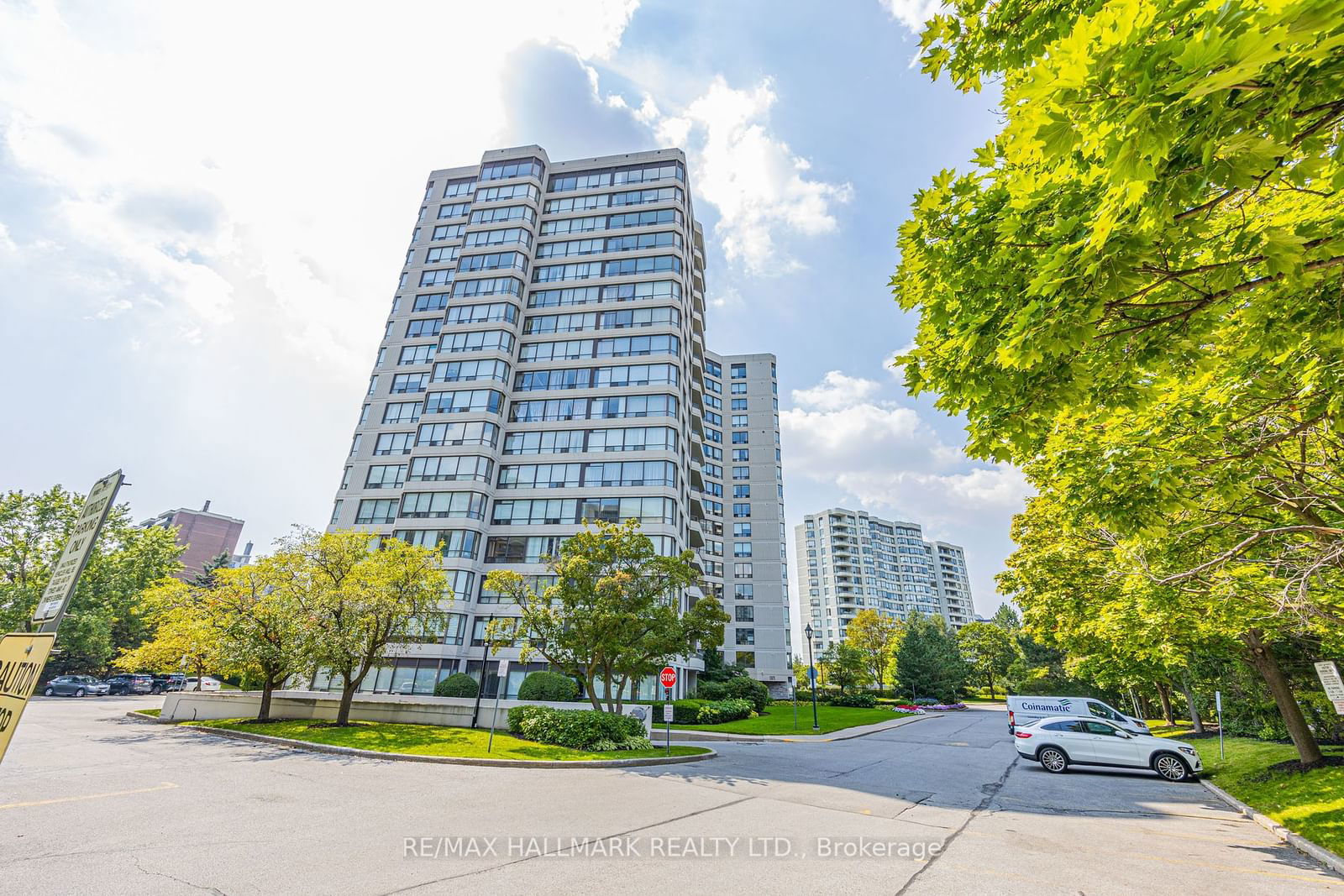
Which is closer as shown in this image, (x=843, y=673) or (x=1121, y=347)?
(x=1121, y=347)

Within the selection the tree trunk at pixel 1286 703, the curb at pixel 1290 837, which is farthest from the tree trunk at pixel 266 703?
the tree trunk at pixel 1286 703

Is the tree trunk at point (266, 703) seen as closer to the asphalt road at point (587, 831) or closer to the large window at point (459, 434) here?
the asphalt road at point (587, 831)

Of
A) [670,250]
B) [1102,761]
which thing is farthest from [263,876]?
[670,250]

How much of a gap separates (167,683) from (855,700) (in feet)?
192

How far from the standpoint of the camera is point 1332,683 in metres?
10.6

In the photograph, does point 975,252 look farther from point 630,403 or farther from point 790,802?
point 630,403

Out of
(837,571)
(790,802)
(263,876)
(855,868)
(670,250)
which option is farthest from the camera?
(837,571)

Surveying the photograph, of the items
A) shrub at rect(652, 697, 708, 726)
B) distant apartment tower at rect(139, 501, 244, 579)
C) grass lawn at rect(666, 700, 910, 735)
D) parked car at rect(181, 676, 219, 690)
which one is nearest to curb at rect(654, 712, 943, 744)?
grass lawn at rect(666, 700, 910, 735)

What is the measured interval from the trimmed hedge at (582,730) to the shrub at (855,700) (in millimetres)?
36016

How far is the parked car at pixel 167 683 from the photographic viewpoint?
46.2 metres

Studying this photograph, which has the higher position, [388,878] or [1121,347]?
[1121,347]

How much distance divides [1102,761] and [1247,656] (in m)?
5.71

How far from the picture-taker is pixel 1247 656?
57.5ft

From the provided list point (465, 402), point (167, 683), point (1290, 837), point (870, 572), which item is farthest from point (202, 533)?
point (1290, 837)
